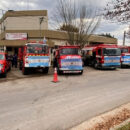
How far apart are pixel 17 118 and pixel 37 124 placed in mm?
789

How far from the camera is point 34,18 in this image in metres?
33.4

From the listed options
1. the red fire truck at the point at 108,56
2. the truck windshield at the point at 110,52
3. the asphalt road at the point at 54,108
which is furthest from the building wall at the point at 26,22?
the asphalt road at the point at 54,108

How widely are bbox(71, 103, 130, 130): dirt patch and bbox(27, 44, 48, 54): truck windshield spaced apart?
10.1 meters

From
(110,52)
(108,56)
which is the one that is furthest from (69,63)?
(110,52)

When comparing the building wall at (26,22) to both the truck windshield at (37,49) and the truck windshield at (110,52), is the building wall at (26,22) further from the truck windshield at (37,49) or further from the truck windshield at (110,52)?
the truck windshield at (37,49)

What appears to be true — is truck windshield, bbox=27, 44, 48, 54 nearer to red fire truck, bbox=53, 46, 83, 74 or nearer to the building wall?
red fire truck, bbox=53, 46, 83, 74

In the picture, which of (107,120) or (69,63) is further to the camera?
(69,63)

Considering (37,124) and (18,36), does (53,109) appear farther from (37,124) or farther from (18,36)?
(18,36)

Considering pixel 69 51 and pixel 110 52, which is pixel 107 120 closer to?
pixel 69 51

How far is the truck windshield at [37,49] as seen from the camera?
48.9ft

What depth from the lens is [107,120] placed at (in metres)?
5.18

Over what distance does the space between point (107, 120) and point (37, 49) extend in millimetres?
10893

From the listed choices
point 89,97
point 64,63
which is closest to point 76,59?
point 64,63

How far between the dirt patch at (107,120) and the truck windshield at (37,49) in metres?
10.1
